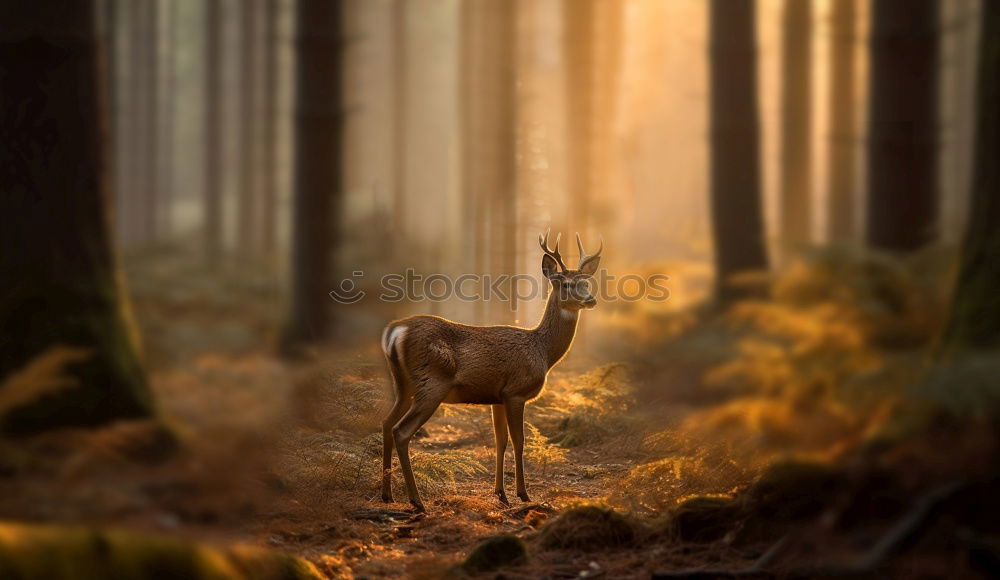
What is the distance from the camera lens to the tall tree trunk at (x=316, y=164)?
13.7 m

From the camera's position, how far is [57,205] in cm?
672

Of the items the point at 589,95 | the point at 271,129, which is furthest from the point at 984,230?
the point at 589,95

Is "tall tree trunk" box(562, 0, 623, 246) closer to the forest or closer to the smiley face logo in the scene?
the smiley face logo

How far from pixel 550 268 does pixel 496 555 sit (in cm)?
306

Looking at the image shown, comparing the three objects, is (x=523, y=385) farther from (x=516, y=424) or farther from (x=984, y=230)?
(x=984, y=230)

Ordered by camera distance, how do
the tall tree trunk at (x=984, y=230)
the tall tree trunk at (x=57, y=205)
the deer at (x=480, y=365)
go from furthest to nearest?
the deer at (x=480, y=365) → the tall tree trunk at (x=57, y=205) → the tall tree trunk at (x=984, y=230)

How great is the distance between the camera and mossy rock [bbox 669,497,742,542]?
228 inches

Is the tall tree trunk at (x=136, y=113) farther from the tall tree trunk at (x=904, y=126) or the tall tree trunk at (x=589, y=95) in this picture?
the tall tree trunk at (x=904, y=126)

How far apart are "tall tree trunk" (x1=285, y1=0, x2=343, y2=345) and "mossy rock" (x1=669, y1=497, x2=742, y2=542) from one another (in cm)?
919

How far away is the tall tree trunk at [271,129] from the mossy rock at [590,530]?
58.3ft

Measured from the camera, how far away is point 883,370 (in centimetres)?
652

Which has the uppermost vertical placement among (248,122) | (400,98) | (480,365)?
(400,98)

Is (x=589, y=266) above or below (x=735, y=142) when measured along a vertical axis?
below

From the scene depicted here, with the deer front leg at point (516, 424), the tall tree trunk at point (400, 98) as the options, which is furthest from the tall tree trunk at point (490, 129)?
the deer front leg at point (516, 424)
